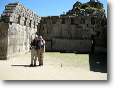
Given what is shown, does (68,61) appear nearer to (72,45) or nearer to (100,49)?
(72,45)

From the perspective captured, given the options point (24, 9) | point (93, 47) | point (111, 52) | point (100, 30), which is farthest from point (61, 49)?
point (111, 52)

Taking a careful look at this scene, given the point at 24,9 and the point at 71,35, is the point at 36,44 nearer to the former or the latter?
the point at 24,9

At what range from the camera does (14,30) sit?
9609 mm

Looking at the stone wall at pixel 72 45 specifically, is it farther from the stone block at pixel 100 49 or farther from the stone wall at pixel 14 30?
the stone wall at pixel 14 30

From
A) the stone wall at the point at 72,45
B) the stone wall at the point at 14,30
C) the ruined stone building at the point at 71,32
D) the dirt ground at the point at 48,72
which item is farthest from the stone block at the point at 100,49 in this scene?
the dirt ground at the point at 48,72

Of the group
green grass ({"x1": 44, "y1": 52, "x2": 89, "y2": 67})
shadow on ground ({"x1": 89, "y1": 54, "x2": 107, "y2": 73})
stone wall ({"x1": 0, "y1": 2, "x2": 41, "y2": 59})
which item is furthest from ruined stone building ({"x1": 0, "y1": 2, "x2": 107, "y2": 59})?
shadow on ground ({"x1": 89, "y1": 54, "x2": 107, "y2": 73})

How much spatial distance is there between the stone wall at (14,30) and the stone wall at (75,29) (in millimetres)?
2894

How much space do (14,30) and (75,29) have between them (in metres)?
6.97

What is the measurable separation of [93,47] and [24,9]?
775cm

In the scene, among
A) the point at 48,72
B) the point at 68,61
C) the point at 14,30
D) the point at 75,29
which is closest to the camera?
the point at 48,72

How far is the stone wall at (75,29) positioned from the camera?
1423 centimetres

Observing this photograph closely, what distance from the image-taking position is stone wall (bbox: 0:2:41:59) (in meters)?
8.86

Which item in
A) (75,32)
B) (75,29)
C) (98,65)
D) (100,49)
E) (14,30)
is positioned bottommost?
(98,65)

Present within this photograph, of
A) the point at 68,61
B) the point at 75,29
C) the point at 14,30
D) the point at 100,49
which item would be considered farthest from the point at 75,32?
the point at 14,30
